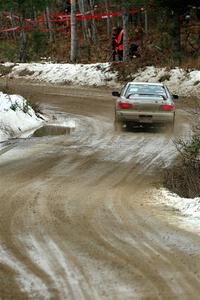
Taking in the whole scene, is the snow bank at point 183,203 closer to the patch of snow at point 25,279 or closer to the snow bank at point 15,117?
the patch of snow at point 25,279

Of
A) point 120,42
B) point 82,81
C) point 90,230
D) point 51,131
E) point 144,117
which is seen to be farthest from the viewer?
point 120,42

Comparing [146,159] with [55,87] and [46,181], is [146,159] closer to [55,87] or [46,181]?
[46,181]

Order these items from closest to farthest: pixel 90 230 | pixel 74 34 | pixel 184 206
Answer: pixel 90 230, pixel 184 206, pixel 74 34

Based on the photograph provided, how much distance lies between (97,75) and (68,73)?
260 centimetres

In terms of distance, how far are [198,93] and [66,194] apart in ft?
56.3

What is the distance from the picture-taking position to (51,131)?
637 inches

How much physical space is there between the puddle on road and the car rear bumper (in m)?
1.63

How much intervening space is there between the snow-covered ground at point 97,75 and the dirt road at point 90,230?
1347 centimetres

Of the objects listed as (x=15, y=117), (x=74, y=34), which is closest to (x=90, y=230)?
(x=15, y=117)

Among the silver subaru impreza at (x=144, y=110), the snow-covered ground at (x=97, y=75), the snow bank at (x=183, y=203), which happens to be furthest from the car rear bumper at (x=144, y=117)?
the snow-covered ground at (x=97, y=75)

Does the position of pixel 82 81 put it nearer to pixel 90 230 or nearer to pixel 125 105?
pixel 125 105

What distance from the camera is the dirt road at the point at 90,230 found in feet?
16.9

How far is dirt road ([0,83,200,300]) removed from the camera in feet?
16.9

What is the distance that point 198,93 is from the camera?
81.6 ft
